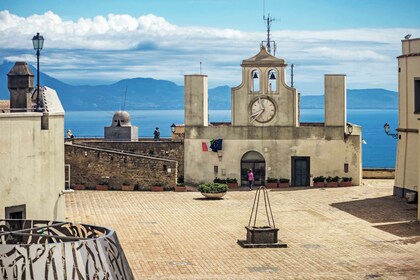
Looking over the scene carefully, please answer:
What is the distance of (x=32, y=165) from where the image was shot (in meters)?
27.0

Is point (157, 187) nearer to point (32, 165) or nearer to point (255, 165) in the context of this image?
point (255, 165)

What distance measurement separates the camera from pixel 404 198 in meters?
43.4

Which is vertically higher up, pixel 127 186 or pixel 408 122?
pixel 408 122

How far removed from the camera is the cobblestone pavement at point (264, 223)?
2784cm

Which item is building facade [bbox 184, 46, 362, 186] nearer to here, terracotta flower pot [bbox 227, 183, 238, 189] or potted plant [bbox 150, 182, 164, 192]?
terracotta flower pot [bbox 227, 183, 238, 189]

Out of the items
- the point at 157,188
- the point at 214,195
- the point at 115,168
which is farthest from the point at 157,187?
the point at 214,195

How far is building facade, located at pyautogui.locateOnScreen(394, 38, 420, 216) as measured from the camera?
142 ft

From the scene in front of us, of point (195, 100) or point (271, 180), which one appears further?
point (195, 100)

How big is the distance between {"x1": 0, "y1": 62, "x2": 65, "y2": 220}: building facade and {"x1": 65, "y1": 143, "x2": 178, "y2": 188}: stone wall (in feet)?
55.8

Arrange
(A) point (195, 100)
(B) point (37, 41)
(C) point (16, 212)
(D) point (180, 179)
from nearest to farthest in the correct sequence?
(C) point (16, 212), (B) point (37, 41), (A) point (195, 100), (D) point (180, 179)

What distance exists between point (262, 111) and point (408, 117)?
862 cm

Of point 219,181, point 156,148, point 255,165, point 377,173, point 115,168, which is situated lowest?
point 219,181

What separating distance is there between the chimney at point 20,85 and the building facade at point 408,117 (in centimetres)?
1963

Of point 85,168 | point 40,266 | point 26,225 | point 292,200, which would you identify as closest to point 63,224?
point 26,225
